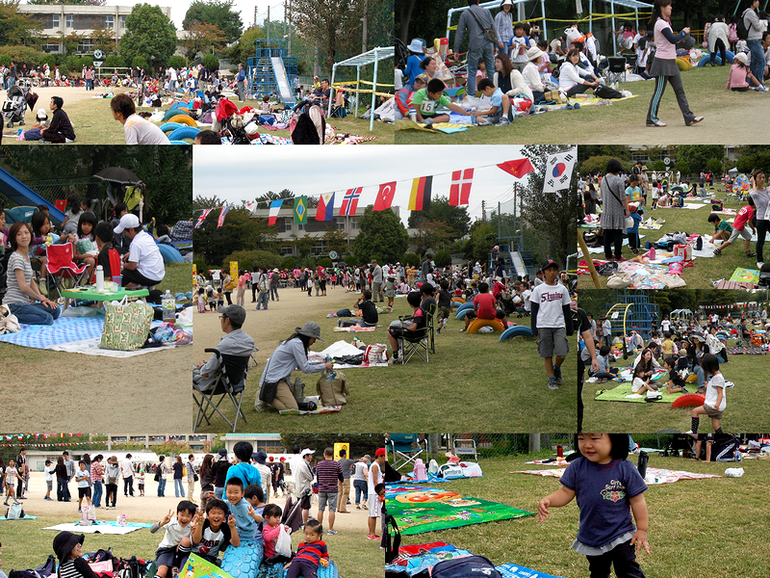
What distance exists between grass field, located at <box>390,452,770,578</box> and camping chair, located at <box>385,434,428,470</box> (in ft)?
7.49

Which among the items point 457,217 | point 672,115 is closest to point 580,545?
point 457,217

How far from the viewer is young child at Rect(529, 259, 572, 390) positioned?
6.21 metres

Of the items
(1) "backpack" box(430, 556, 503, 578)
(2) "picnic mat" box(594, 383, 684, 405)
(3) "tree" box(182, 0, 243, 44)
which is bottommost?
(1) "backpack" box(430, 556, 503, 578)

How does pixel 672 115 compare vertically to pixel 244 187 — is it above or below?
above

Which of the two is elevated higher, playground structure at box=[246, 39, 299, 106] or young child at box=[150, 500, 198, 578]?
playground structure at box=[246, 39, 299, 106]

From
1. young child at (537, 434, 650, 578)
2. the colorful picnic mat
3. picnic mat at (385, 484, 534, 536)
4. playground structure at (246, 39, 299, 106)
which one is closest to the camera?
young child at (537, 434, 650, 578)

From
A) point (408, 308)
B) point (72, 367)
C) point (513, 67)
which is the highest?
point (513, 67)

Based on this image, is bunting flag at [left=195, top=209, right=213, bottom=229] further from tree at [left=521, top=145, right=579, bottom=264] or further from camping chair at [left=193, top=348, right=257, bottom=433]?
tree at [left=521, top=145, right=579, bottom=264]

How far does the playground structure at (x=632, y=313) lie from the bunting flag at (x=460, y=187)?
200cm

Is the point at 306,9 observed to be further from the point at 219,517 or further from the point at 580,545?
the point at 580,545

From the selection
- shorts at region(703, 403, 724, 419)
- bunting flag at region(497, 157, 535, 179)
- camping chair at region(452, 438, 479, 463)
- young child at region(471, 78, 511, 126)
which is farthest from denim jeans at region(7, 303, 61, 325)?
young child at region(471, 78, 511, 126)

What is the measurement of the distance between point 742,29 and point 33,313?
1003 cm

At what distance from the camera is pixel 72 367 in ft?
20.9

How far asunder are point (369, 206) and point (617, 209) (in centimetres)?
234
